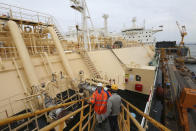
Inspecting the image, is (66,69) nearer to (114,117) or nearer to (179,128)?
(114,117)

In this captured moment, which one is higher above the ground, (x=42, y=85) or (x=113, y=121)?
(x=42, y=85)

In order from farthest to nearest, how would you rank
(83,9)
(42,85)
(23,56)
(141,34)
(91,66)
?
(141,34), (83,9), (91,66), (23,56), (42,85)

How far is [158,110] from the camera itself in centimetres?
667

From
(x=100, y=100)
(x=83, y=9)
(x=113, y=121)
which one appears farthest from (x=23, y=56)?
(x=83, y=9)

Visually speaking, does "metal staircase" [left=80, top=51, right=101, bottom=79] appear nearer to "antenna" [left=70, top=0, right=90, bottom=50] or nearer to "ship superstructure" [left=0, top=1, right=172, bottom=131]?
"ship superstructure" [left=0, top=1, right=172, bottom=131]

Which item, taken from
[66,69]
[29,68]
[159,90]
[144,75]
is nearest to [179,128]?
[159,90]

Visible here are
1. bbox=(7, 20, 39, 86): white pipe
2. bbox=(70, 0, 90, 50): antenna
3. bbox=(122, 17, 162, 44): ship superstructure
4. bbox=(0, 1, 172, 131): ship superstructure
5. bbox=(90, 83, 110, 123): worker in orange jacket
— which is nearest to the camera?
bbox=(90, 83, 110, 123): worker in orange jacket

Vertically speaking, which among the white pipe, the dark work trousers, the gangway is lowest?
the dark work trousers

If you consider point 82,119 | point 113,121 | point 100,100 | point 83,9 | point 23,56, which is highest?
point 83,9

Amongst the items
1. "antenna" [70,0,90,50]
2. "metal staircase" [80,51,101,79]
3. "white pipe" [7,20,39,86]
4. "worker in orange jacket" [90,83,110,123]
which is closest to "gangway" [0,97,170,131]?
"worker in orange jacket" [90,83,110,123]

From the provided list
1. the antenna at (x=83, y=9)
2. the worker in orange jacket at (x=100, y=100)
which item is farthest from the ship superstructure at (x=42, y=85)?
the antenna at (x=83, y=9)

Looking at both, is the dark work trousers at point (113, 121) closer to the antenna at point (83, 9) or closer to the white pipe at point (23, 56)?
the white pipe at point (23, 56)

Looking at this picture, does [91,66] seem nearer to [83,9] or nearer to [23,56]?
[23,56]

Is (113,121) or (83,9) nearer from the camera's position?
(113,121)
